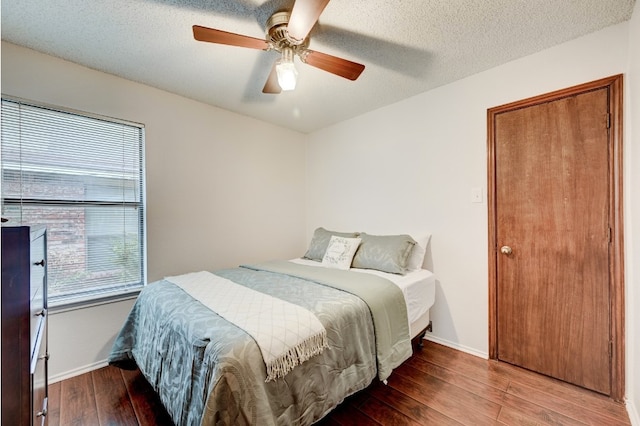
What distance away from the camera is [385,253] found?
2521 millimetres

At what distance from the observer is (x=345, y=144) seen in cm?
344

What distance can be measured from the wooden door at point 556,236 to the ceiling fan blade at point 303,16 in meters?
1.73

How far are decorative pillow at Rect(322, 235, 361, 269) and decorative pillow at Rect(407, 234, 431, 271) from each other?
521 millimetres

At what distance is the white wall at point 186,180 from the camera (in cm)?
212

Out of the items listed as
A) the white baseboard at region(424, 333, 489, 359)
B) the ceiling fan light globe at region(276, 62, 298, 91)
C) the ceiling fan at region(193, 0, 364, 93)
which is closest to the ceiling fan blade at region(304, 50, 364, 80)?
the ceiling fan at region(193, 0, 364, 93)

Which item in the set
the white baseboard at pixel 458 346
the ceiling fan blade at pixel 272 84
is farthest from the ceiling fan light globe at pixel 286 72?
the white baseboard at pixel 458 346

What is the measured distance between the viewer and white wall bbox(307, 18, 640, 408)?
1954 mm

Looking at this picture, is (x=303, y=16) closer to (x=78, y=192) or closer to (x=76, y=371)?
(x=78, y=192)

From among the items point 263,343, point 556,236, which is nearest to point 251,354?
point 263,343

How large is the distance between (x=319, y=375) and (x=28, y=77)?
9.32ft

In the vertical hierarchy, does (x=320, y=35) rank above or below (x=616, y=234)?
above

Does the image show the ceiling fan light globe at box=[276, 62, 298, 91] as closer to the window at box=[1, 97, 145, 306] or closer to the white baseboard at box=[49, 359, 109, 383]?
the window at box=[1, 97, 145, 306]

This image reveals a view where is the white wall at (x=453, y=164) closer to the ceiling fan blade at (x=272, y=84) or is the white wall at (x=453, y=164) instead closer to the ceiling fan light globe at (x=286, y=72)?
the ceiling fan blade at (x=272, y=84)

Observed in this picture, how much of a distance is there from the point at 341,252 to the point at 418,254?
28.5 inches
